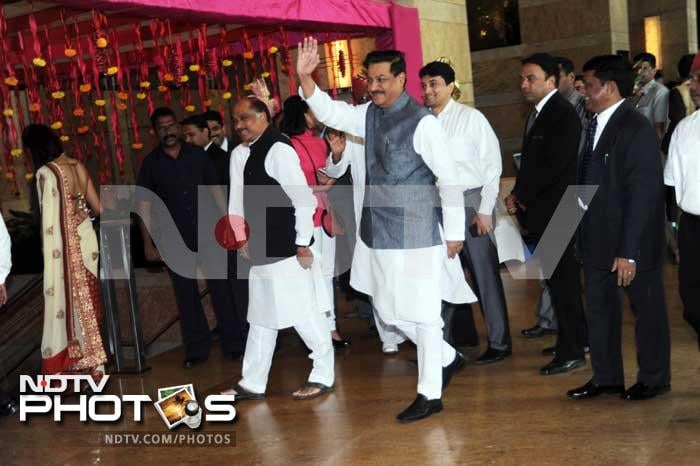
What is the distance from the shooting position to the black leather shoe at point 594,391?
12.4 feet

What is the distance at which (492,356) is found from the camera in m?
4.61

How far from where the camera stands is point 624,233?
3.51 m

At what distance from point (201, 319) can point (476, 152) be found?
207cm

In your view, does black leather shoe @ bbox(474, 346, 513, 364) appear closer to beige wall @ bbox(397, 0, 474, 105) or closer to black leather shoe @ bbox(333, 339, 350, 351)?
→ black leather shoe @ bbox(333, 339, 350, 351)

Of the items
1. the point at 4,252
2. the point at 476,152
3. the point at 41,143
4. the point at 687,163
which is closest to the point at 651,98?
the point at 476,152

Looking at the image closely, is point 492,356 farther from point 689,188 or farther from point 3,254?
point 3,254

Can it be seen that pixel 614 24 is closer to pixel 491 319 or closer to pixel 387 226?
pixel 491 319

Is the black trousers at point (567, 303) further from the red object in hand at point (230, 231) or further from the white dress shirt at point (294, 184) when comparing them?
the red object in hand at point (230, 231)

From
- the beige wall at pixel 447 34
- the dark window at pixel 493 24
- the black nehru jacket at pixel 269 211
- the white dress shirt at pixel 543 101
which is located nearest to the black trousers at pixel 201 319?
the black nehru jacket at pixel 269 211

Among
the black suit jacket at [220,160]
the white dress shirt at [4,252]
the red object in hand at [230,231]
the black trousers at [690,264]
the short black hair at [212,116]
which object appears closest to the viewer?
the black trousers at [690,264]

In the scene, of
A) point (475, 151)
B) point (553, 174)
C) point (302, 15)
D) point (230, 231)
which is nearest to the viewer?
point (553, 174)

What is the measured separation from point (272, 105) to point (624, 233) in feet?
6.38

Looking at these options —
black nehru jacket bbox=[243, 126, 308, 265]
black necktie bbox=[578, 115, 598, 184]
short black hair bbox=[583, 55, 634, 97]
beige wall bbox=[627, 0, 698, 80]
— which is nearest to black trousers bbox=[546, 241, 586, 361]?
black necktie bbox=[578, 115, 598, 184]

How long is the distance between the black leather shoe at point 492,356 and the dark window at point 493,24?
709cm
